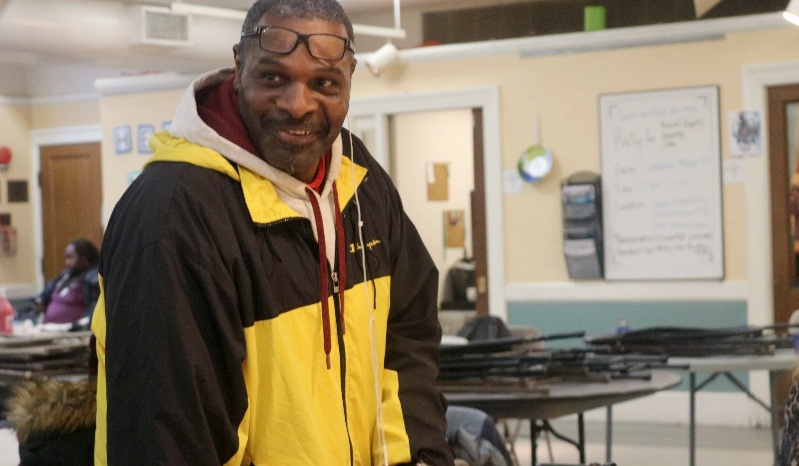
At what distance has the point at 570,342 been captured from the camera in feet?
25.1

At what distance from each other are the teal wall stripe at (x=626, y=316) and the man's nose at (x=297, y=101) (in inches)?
229

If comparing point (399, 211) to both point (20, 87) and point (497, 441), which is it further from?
point (20, 87)

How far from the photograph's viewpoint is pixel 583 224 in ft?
24.7

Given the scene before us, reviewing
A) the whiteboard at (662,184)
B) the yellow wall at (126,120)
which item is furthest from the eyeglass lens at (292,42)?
the yellow wall at (126,120)

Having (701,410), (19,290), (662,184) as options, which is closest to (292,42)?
(662,184)

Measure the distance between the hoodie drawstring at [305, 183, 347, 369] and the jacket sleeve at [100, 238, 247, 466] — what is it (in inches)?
6.4

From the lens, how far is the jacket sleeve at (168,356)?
1.48 metres

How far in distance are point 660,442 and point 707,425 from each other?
2.05 ft

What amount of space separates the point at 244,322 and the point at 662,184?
6094mm

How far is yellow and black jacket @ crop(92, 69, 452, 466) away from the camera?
4.91 feet

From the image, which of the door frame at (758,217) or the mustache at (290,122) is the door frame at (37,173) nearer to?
the door frame at (758,217)

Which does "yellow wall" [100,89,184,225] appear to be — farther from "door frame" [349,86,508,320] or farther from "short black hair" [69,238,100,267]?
"door frame" [349,86,508,320]

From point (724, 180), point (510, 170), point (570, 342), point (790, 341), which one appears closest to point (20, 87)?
point (510, 170)

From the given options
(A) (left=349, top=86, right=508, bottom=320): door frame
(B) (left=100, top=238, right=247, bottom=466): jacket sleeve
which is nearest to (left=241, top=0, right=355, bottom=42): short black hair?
(B) (left=100, top=238, right=247, bottom=466): jacket sleeve
